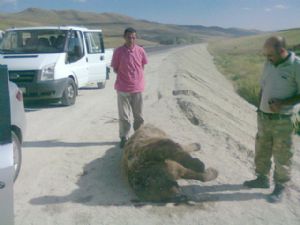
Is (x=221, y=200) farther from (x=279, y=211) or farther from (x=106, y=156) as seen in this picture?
(x=106, y=156)

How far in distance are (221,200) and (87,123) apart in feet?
15.4

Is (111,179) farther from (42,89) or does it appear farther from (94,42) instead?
(94,42)

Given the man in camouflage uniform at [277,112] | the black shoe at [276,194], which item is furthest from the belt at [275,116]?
the black shoe at [276,194]

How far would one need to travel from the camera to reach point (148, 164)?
563cm

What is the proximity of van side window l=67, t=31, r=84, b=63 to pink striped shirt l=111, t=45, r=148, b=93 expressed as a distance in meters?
4.70

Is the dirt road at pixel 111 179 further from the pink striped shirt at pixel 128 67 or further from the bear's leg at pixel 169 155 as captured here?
the pink striped shirt at pixel 128 67

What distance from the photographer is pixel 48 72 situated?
11.0 meters

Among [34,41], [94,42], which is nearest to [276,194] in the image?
[34,41]

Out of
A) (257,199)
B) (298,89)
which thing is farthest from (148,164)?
(298,89)

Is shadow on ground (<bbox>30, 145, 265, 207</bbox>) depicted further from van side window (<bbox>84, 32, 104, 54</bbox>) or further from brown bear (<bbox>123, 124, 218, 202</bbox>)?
van side window (<bbox>84, 32, 104, 54</bbox>)

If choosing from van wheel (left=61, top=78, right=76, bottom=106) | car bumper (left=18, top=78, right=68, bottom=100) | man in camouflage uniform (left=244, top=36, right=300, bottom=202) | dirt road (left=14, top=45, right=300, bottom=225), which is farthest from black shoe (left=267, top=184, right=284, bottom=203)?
van wheel (left=61, top=78, right=76, bottom=106)

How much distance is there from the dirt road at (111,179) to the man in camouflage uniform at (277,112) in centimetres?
33

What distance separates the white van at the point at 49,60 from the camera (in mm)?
10898

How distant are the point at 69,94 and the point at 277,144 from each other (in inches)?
282
